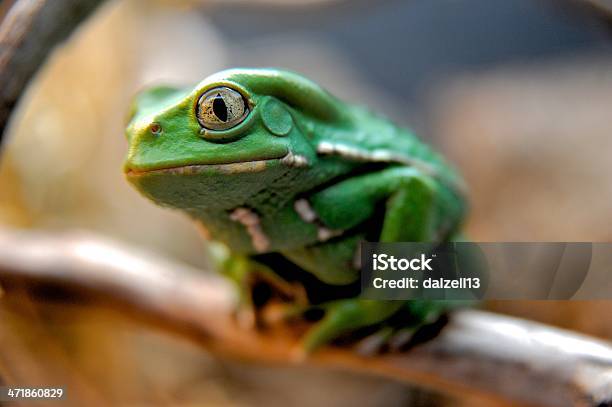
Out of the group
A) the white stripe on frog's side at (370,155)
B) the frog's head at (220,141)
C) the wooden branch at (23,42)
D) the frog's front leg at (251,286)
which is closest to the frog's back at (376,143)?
the white stripe on frog's side at (370,155)

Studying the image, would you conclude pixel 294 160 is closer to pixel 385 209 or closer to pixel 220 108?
pixel 220 108

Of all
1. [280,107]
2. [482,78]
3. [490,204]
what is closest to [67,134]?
[280,107]

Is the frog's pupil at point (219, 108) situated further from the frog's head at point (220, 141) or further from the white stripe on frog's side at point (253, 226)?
the white stripe on frog's side at point (253, 226)

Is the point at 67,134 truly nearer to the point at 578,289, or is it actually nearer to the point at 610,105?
the point at 578,289

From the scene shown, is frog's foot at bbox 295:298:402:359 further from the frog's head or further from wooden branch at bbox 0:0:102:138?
wooden branch at bbox 0:0:102:138

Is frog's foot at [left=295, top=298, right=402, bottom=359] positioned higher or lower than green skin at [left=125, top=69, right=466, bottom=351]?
lower

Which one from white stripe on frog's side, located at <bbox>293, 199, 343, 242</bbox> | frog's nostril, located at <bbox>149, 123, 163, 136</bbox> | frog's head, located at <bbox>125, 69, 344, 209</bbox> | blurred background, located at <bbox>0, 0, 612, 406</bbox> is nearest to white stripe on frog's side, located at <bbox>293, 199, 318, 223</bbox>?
white stripe on frog's side, located at <bbox>293, 199, 343, 242</bbox>
